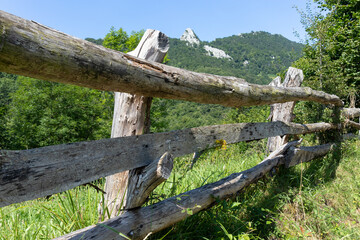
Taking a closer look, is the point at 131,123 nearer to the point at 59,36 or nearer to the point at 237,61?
the point at 59,36

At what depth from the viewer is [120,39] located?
21.4 m

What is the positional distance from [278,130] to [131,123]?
2247mm

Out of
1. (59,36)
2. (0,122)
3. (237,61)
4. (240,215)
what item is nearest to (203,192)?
(240,215)

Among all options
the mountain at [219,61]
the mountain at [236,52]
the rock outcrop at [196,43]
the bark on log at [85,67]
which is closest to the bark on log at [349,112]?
the bark on log at [85,67]

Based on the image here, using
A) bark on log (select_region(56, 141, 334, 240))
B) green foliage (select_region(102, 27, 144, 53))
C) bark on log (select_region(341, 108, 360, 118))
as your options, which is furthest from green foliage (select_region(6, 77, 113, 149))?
bark on log (select_region(56, 141, 334, 240))

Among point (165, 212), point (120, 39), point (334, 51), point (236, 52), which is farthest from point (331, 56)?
point (236, 52)

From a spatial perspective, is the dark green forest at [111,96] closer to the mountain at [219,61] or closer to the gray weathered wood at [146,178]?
the mountain at [219,61]

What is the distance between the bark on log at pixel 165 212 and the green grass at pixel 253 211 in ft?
0.33

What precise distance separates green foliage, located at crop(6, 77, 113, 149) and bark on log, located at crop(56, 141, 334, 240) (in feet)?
57.1

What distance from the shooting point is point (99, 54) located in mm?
1269

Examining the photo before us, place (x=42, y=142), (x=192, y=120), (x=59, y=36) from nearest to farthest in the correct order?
(x=59, y=36) → (x=42, y=142) → (x=192, y=120)

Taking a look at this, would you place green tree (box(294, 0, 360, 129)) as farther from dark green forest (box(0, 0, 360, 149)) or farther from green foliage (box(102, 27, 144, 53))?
green foliage (box(102, 27, 144, 53))

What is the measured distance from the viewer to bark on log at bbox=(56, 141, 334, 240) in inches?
58.5

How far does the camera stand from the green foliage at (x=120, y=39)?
19808mm
